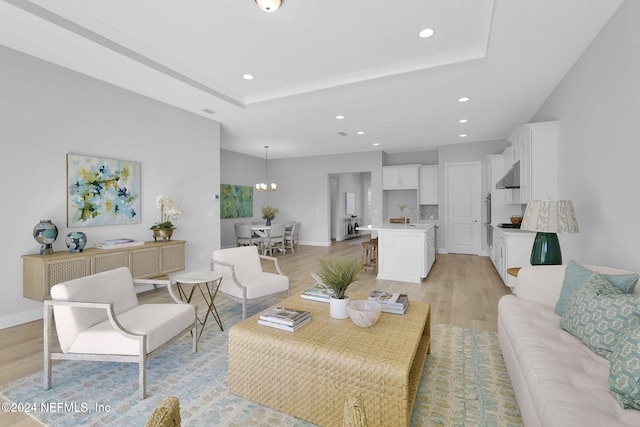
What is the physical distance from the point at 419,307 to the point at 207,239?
4129 mm

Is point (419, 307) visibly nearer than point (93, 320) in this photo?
No

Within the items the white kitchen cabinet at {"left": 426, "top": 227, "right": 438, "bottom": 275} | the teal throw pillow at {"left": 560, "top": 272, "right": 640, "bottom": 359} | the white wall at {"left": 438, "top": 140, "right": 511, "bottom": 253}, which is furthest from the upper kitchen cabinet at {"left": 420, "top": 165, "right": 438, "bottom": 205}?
the teal throw pillow at {"left": 560, "top": 272, "right": 640, "bottom": 359}

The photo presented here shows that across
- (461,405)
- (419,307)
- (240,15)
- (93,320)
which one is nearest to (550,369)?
(461,405)

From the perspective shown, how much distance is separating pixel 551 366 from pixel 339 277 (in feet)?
3.93

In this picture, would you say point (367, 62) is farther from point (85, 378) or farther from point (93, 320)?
point (85, 378)

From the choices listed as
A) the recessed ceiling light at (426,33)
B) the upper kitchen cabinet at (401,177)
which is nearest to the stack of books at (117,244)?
the recessed ceiling light at (426,33)

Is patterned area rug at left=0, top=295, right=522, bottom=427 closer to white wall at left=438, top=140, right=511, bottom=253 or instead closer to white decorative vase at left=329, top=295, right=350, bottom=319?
white decorative vase at left=329, top=295, right=350, bottom=319

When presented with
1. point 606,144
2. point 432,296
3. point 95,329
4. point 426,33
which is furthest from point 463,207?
point 95,329

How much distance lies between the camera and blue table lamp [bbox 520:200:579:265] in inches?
108

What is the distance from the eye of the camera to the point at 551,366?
4.83 ft

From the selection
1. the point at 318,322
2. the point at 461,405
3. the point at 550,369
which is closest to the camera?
the point at 550,369

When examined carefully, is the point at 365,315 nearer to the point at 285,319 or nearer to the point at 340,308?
the point at 340,308

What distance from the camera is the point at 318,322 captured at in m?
2.06

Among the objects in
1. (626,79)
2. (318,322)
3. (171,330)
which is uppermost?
(626,79)
